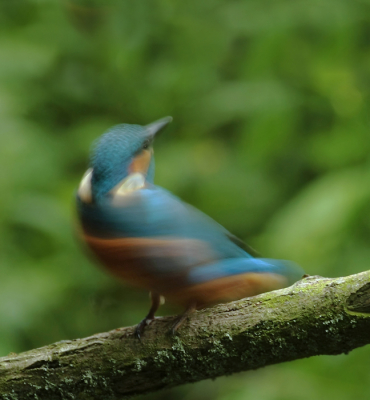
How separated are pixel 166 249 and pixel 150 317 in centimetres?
37

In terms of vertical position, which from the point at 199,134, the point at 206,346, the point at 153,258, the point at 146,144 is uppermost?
the point at 199,134

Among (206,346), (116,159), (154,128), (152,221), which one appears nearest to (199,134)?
(154,128)

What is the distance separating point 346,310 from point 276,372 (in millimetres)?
1264

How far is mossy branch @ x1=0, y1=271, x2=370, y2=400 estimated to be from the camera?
1.66 meters

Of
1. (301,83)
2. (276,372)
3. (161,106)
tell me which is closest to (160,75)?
(161,106)

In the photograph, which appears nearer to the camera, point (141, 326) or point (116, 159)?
point (141, 326)

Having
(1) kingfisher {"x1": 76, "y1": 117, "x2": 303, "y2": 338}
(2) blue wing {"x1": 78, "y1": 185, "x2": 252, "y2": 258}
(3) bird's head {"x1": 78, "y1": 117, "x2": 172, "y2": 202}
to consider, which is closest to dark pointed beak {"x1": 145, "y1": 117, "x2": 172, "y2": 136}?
(3) bird's head {"x1": 78, "y1": 117, "x2": 172, "y2": 202}

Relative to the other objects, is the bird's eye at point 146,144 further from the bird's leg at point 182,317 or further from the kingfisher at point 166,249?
the bird's leg at point 182,317

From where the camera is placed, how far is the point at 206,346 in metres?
1.83

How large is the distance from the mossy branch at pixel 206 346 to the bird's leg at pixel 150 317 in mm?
23

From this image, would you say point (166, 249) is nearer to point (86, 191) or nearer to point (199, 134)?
point (86, 191)

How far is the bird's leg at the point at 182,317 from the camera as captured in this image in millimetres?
1916

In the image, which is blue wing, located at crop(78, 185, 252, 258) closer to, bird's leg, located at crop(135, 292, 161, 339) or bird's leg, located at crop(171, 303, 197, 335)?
bird's leg, located at crop(171, 303, 197, 335)

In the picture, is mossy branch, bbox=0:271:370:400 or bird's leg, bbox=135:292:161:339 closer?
mossy branch, bbox=0:271:370:400
